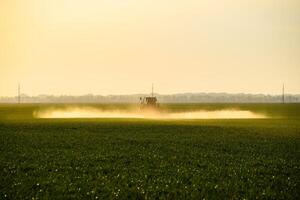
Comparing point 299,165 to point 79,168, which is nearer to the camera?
point 79,168

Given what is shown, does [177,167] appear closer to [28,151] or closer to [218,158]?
[218,158]

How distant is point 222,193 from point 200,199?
146cm

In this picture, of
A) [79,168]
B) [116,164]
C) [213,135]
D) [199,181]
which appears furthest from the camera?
[213,135]

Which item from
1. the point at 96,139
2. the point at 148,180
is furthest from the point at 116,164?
the point at 96,139

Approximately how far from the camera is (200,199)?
17.2 meters

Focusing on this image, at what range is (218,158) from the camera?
87.0 feet

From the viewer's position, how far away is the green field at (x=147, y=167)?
18234 mm

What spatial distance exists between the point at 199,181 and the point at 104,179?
511cm

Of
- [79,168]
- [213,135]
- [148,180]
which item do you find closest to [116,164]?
[79,168]

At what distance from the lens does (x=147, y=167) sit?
23.2 meters

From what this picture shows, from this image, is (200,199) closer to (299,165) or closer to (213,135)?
(299,165)

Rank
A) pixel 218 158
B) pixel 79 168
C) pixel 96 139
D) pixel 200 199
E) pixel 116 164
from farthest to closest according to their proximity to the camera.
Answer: pixel 96 139, pixel 218 158, pixel 116 164, pixel 79 168, pixel 200 199

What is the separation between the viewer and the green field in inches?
718

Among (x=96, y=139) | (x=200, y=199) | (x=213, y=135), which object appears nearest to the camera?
(x=200, y=199)
